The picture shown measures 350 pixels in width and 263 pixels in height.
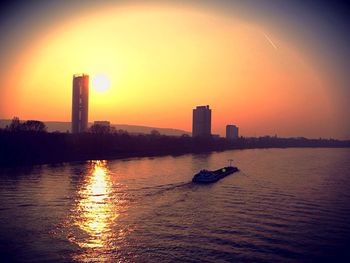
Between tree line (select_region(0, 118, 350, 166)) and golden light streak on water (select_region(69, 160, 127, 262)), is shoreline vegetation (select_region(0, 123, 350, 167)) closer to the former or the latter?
tree line (select_region(0, 118, 350, 166))

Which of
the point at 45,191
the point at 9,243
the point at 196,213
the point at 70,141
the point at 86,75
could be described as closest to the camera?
the point at 9,243

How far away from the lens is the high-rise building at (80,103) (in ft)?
571

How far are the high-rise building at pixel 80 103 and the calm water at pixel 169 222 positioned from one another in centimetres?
14275

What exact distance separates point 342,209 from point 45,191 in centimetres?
2334

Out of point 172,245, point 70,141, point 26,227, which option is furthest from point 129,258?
point 70,141

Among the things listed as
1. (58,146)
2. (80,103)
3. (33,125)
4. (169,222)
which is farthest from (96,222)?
(80,103)

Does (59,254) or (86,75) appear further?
(86,75)

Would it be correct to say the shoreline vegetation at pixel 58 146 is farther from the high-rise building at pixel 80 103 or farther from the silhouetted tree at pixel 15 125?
the high-rise building at pixel 80 103

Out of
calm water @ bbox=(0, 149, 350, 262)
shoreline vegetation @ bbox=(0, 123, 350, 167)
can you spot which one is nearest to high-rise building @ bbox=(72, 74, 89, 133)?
shoreline vegetation @ bbox=(0, 123, 350, 167)

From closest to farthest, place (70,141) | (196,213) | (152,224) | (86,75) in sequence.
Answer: (152,224)
(196,213)
(70,141)
(86,75)

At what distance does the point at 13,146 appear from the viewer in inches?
2184

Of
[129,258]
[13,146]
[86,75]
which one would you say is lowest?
[129,258]

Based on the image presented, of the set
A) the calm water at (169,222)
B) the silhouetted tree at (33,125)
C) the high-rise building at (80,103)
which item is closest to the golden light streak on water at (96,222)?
the calm water at (169,222)

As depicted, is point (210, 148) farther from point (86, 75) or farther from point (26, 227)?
point (26, 227)
